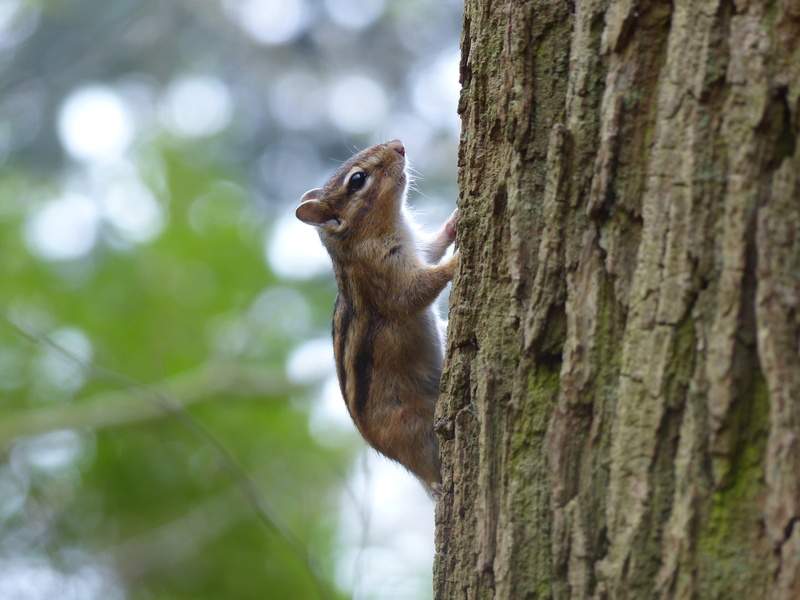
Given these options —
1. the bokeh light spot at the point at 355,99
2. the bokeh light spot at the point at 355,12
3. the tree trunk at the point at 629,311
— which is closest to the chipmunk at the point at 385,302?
the tree trunk at the point at 629,311

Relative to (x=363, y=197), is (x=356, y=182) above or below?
above

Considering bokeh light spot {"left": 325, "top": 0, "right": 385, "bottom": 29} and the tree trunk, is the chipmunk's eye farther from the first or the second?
bokeh light spot {"left": 325, "top": 0, "right": 385, "bottom": 29}

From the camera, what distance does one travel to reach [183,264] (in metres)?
10.1

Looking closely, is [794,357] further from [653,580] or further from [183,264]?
[183,264]

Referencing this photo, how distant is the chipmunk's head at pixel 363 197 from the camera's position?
4.53 metres

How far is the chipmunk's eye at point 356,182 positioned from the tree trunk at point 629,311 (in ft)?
8.18

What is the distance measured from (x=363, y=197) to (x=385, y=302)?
79 centimetres

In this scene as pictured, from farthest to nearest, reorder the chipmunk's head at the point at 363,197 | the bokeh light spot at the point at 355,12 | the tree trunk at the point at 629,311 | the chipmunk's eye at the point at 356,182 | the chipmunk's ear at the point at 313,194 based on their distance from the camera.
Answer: the bokeh light spot at the point at 355,12, the chipmunk's ear at the point at 313,194, the chipmunk's eye at the point at 356,182, the chipmunk's head at the point at 363,197, the tree trunk at the point at 629,311

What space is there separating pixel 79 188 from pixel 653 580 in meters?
9.79

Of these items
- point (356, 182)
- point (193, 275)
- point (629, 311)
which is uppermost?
point (193, 275)

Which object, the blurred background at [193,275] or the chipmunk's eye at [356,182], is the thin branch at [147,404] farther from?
the chipmunk's eye at [356,182]

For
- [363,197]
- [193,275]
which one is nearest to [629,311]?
[363,197]

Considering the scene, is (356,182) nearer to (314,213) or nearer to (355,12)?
(314,213)

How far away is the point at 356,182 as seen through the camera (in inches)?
183
